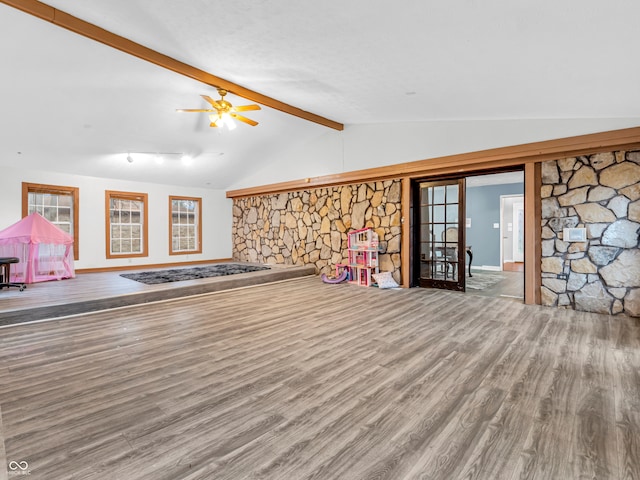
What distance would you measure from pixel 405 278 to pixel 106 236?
667 cm

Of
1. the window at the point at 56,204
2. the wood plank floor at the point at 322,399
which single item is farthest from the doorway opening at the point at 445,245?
the window at the point at 56,204

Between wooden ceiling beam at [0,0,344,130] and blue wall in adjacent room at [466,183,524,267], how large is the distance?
6.79 meters

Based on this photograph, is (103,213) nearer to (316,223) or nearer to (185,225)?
(185,225)

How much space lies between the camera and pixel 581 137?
162 inches

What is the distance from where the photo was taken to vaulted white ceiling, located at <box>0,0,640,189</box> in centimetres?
219

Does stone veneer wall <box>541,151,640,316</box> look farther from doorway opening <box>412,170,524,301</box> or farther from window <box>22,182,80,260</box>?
window <box>22,182,80,260</box>

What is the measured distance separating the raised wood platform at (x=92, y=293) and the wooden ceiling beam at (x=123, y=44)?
3.01 metres

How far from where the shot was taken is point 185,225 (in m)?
9.05

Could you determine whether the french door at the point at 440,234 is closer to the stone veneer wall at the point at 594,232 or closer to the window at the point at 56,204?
the stone veneer wall at the point at 594,232

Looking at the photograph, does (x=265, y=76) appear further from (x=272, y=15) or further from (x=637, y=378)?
(x=637, y=378)

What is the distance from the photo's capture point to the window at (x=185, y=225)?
8.72 meters

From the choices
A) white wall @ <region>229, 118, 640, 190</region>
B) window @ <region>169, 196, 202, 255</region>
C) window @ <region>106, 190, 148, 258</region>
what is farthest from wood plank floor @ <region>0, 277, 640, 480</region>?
window @ <region>169, 196, 202, 255</region>

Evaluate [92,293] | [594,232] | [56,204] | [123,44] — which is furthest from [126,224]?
[594,232]

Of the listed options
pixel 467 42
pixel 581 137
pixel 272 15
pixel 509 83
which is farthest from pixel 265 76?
pixel 581 137
